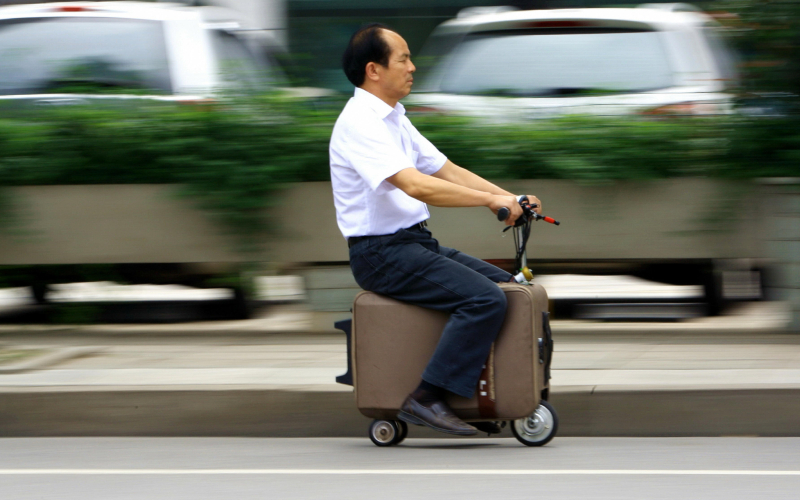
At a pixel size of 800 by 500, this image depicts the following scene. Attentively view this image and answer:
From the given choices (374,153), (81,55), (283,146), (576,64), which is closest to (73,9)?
(81,55)

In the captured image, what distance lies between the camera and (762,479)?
4203 mm

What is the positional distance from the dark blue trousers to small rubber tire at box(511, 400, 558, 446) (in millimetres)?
374

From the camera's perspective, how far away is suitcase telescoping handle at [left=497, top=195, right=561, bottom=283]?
4.31 metres

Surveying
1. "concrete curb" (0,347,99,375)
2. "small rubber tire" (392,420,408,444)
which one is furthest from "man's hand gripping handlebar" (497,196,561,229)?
"concrete curb" (0,347,99,375)

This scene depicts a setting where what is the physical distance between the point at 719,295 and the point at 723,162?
142 cm

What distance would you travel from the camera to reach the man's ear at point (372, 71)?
4.48 meters

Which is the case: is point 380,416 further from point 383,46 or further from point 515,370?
point 383,46

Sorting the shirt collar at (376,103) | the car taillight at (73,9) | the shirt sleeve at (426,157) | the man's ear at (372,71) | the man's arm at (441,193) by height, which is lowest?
the man's arm at (441,193)

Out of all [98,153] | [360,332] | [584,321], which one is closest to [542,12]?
[584,321]

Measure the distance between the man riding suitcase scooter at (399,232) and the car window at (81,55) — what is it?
9.34 ft

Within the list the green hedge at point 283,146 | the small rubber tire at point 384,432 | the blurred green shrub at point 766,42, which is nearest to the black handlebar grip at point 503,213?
the small rubber tire at point 384,432

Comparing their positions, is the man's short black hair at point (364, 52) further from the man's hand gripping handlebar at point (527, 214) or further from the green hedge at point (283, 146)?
the green hedge at point (283, 146)

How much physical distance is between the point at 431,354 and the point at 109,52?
376 centimetres

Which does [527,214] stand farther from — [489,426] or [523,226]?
[489,426]
